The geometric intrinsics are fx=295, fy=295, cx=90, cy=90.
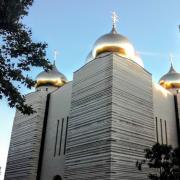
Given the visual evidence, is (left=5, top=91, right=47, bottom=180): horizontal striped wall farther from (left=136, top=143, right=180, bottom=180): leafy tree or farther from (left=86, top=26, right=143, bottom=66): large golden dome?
(left=136, top=143, right=180, bottom=180): leafy tree

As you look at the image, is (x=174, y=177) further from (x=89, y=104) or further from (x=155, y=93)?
(x=155, y=93)

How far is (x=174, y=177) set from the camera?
1098 centimetres

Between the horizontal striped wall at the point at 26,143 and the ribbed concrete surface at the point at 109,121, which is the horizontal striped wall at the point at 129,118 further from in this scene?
the horizontal striped wall at the point at 26,143

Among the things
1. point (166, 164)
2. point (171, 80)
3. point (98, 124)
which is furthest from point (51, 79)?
point (166, 164)

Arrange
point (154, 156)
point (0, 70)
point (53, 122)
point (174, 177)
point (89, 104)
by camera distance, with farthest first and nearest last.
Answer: point (53, 122)
point (89, 104)
point (154, 156)
point (174, 177)
point (0, 70)

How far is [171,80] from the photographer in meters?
22.9

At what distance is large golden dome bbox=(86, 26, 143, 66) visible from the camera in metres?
18.6

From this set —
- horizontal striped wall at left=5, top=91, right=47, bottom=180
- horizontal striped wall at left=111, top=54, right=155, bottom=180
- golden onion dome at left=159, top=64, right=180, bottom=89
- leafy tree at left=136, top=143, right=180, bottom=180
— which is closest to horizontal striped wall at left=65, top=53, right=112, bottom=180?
horizontal striped wall at left=111, top=54, right=155, bottom=180

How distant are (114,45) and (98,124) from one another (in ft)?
20.5

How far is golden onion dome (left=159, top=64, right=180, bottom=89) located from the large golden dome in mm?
5289

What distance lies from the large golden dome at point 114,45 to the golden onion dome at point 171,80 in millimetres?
5289

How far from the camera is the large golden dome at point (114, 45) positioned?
61.2 feet

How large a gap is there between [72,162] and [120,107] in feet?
12.2

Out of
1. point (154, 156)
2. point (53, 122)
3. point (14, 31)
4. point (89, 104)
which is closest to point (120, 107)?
Answer: point (89, 104)
